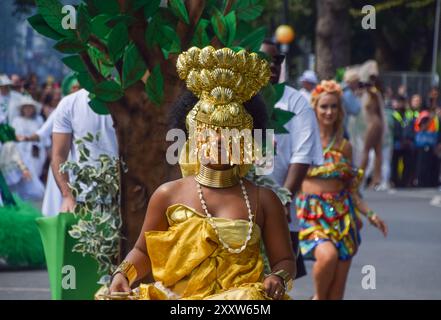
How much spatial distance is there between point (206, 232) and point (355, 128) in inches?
604

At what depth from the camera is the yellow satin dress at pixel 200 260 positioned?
15.6 feet

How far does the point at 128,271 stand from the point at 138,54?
5.06ft

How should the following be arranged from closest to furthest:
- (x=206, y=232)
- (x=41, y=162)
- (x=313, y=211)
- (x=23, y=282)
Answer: (x=206, y=232) < (x=313, y=211) < (x=23, y=282) < (x=41, y=162)

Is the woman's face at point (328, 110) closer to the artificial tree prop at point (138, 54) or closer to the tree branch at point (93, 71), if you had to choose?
the artificial tree prop at point (138, 54)

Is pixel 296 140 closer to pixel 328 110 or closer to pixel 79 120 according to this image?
pixel 328 110

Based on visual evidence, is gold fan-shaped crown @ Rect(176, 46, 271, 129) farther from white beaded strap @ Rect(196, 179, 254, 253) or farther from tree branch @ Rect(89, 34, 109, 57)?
tree branch @ Rect(89, 34, 109, 57)

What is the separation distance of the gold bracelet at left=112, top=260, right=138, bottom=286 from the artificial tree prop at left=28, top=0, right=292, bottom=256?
1222 mm

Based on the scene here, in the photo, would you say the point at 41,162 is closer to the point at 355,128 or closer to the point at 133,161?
the point at 355,128

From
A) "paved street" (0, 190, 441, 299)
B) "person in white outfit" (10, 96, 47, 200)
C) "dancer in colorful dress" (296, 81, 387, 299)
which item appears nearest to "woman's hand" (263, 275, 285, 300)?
"dancer in colorful dress" (296, 81, 387, 299)

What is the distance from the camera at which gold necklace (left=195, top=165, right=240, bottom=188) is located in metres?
4.92

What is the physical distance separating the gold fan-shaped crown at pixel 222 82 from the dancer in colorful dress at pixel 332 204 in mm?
4303

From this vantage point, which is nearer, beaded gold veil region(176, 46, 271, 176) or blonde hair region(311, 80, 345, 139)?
beaded gold veil region(176, 46, 271, 176)

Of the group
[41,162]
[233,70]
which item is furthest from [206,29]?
[41,162]

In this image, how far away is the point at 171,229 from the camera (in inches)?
191
